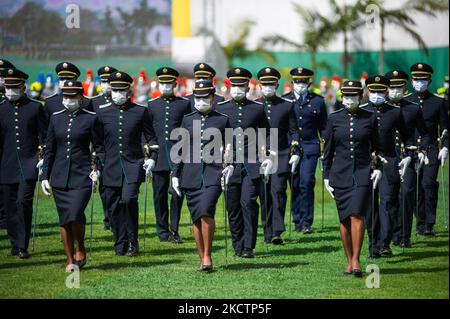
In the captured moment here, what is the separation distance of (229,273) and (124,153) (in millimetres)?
2349

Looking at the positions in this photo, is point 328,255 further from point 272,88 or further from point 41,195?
point 41,195

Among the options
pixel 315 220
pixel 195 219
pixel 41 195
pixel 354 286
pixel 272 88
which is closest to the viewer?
pixel 354 286

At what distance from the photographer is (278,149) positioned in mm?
15930

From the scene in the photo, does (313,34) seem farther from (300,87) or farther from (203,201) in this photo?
(203,201)

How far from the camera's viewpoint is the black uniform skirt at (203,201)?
1308cm

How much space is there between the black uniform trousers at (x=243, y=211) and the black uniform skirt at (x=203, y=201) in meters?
1.26

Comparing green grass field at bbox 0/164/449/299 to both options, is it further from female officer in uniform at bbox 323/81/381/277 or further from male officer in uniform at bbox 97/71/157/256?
female officer in uniform at bbox 323/81/381/277

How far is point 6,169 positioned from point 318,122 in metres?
5.05

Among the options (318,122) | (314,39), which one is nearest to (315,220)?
(318,122)

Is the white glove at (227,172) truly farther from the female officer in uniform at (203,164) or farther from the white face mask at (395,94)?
the white face mask at (395,94)

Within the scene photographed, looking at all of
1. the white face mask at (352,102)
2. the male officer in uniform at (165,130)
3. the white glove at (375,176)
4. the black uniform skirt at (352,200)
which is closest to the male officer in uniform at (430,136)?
the white glove at (375,176)

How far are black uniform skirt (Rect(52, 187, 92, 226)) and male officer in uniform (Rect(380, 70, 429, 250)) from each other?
155 inches

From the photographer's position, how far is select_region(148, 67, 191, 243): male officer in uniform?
15.8 meters
